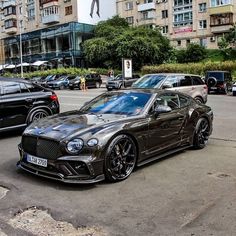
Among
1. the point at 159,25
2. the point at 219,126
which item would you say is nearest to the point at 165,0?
the point at 159,25

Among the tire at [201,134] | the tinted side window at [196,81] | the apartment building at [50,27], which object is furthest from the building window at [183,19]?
the tire at [201,134]

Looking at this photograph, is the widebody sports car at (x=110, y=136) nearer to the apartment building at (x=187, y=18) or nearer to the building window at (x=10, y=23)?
the apartment building at (x=187, y=18)

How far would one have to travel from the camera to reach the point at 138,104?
711cm

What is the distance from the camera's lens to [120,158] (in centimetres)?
612

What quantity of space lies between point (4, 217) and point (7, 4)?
85.0m

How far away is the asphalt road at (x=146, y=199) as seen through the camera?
4441 millimetres

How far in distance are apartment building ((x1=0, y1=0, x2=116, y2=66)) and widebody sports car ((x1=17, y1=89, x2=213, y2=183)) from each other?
57.9m

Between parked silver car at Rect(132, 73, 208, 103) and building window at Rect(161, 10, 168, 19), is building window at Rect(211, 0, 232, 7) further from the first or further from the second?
parked silver car at Rect(132, 73, 208, 103)

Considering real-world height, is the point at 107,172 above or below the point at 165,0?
below

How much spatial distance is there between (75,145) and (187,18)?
197 ft

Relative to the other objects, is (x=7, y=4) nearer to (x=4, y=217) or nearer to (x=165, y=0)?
(x=165, y=0)

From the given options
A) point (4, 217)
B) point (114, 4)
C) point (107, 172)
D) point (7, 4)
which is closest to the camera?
point (4, 217)

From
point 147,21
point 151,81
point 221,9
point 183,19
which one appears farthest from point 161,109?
point 147,21

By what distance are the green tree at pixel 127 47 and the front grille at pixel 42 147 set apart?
157 feet
